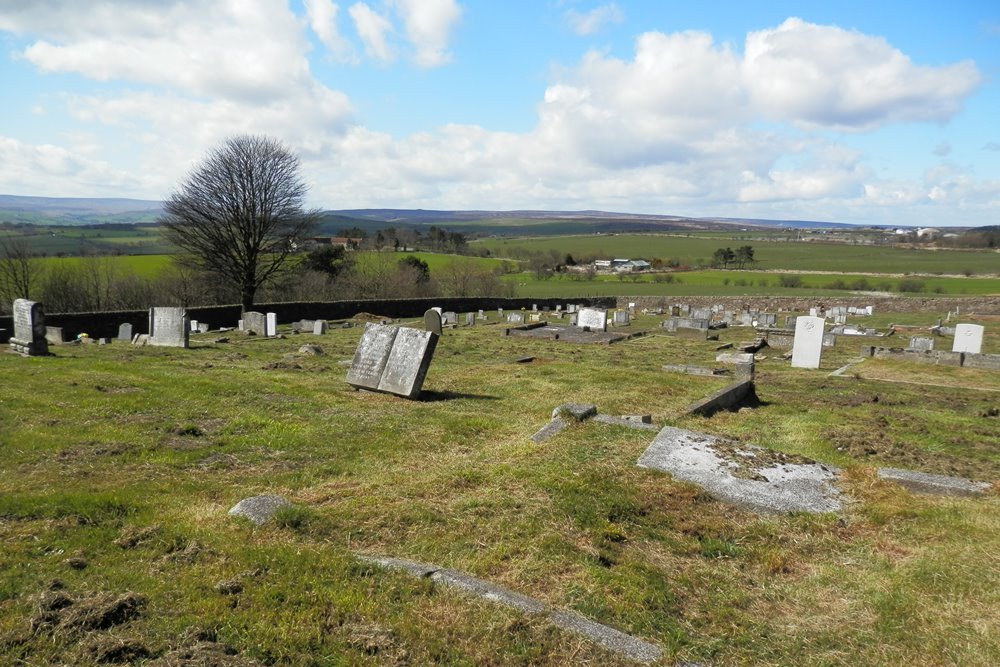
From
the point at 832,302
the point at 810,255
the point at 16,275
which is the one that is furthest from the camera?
the point at 810,255

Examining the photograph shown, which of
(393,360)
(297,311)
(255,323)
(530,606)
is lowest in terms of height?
(297,311)

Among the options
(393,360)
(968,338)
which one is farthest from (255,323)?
(968,338)

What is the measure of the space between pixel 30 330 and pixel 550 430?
13.0 m

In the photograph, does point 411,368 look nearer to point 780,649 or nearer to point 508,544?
point 508,544

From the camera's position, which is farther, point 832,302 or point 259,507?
point 832,302

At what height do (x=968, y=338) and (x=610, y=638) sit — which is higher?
(x=968, y=338)

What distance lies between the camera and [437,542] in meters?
4.75

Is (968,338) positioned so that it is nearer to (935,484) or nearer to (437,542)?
(935,484)

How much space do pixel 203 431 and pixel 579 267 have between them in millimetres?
74512

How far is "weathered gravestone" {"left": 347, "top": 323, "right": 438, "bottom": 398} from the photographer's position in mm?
10594

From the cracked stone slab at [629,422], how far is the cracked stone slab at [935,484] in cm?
281

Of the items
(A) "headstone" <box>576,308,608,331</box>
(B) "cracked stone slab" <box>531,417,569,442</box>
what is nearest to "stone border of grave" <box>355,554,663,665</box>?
(B) "cracked stone slab" <box>531,417,569,442</box>

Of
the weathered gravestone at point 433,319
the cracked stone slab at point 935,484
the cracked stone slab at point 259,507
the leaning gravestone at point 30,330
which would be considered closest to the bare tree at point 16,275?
the leaning gravestone at point 30,330

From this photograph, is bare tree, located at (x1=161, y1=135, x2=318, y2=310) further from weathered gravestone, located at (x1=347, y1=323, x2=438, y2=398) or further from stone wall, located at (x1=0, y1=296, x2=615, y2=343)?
weathered gravestone, located at (x1=347, y1=323, x2=438, y2=398)
